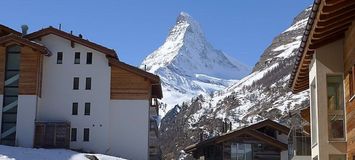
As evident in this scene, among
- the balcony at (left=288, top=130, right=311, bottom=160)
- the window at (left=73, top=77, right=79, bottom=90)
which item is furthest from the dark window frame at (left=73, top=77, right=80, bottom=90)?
the balcony at (left=288, top=130, right=311, bottom=160)

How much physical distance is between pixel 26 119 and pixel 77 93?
385cm

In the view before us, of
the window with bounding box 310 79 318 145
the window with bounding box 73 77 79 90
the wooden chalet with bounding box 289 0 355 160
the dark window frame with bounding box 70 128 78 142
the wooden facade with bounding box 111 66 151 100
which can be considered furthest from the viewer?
the window with bounding box 73 77 79 90

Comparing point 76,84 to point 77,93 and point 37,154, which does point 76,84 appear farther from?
point 37,154

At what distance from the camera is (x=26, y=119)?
37.6 metres

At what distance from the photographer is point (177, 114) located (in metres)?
192

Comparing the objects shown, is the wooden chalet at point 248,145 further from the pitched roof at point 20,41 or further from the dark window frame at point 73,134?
the pitched roof at point 20,41

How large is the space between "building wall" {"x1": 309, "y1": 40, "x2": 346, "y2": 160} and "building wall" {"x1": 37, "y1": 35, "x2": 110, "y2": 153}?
84.0 ft

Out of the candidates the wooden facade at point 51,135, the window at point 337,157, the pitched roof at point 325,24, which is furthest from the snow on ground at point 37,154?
the window at point 337,157

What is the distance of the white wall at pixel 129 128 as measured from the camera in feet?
127

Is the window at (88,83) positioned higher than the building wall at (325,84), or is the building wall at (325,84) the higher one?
the window at (88,83)

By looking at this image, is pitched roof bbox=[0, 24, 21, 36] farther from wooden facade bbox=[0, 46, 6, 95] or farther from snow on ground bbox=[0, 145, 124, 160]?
snow on ground bbox=[0, 145, 124, 160]

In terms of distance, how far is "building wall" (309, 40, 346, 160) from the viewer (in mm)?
14094

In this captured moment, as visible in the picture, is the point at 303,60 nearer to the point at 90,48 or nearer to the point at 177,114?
the point at 90,48

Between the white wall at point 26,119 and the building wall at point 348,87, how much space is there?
27260 millimetres
